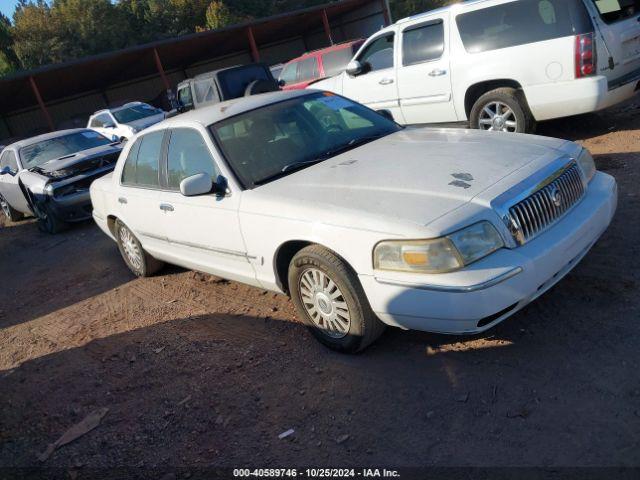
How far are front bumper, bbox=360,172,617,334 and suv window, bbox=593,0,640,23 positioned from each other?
419cm

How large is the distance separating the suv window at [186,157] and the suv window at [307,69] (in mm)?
9263

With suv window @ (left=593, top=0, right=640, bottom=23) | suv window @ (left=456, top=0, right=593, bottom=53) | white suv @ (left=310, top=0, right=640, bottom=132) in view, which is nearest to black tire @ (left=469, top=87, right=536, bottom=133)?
white suv @ (left=310, top=0, right=640, bottom=132)

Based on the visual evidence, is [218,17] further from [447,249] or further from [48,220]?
[447,249]

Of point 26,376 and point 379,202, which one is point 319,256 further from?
point 26,376

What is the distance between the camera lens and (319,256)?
340 centimetres

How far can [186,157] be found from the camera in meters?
4.48

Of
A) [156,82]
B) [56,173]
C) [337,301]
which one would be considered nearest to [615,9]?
[337,301]

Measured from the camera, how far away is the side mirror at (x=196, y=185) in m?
3.93

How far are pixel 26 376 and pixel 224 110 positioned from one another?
2.62 metres

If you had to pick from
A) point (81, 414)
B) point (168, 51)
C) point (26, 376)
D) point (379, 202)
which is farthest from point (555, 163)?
point (168, 51)

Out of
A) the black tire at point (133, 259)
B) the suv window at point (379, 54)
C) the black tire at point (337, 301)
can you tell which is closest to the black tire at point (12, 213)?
the black tire at point (133, 259)

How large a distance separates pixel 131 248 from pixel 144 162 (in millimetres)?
1195

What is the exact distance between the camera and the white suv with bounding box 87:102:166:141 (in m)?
16.0

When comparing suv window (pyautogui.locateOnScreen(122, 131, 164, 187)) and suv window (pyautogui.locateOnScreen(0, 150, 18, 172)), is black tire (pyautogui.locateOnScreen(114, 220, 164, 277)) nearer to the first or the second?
suv window (pyautogui.locateOnScreen(122, 131, 164, 187))
